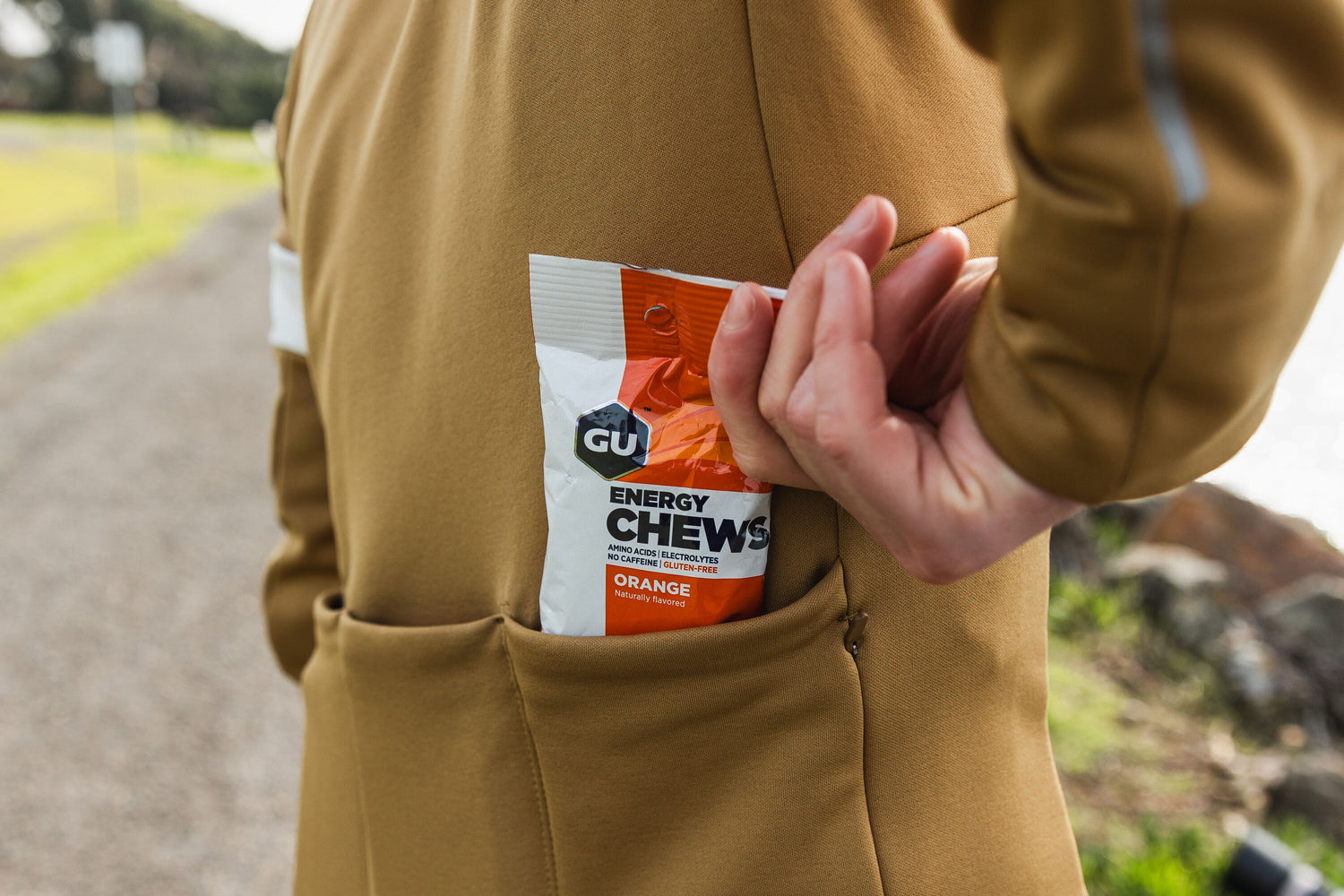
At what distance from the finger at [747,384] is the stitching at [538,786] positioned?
32 centimetres

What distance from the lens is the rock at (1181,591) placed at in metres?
3.24

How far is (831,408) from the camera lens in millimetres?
642

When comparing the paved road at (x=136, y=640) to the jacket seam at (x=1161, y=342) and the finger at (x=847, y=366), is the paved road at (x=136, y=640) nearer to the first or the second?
the finger at (x=847, y=366)

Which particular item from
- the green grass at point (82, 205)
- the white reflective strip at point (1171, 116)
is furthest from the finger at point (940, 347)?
the green grass at point (82, 205)

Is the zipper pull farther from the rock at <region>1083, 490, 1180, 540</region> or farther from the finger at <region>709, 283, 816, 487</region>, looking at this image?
the rock at <region>1083, 490, 1180, 540</region>

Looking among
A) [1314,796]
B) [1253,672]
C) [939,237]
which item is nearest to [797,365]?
[939,237]

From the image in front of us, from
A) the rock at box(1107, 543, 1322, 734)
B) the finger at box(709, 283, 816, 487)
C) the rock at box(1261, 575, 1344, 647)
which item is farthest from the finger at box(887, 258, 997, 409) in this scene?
the rock at box(1261, 575, 1344, 647)

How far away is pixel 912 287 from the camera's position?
0.68 meters

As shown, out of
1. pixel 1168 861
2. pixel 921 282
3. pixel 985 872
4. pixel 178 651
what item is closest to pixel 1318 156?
pixel 921 282

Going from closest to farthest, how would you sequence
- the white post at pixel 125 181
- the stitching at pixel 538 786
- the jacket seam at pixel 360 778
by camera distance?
the stitching at pixel 538 786
the jacket seam at pixel 360 778
the white post at pixel 125 181

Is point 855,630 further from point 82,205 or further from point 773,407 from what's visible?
point 82,205

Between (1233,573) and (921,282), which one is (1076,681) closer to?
(1233,573)

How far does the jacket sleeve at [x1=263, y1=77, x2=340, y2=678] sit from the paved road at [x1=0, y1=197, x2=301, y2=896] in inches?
56.4

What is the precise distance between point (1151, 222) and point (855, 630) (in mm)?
439
